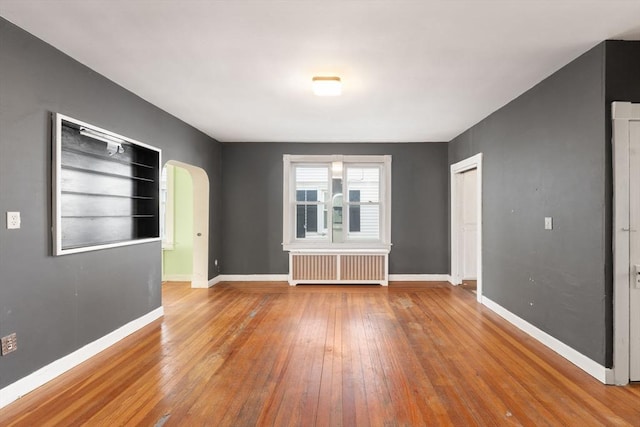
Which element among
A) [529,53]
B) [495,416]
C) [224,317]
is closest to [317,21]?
[529,53]

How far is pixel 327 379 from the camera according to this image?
2875mm

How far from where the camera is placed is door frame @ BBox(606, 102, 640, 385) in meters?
2.80

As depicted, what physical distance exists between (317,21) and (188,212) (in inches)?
204

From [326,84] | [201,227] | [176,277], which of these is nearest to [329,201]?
[201,227]

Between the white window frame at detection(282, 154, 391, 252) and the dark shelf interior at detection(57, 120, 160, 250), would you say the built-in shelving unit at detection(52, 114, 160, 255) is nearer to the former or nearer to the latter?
the dark shelf interior at detection(57, 120, 160, 250)

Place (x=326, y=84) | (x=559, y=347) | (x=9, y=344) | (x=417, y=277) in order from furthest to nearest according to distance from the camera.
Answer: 1. (x=417, y=277)
2. (x=326, y=84)
3. (x=559, y=347)
4. (x=9, y=344)

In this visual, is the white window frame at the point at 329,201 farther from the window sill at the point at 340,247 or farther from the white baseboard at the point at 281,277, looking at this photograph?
the white baseboard at the point at 281,277

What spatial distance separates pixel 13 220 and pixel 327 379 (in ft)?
8.25

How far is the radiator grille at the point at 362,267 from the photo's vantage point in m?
6.57

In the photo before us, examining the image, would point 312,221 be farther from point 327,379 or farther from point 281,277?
point 327,379

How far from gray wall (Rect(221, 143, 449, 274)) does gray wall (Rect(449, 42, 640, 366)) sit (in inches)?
79.9

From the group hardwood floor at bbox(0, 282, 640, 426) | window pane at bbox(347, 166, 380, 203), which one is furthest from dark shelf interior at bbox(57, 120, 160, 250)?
window pane at bbox(347, 166, 380, 203)

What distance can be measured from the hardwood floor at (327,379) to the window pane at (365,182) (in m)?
2.83

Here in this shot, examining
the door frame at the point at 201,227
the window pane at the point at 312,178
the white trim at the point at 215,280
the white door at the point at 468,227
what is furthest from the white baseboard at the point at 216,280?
the white door at the point at 468,227
